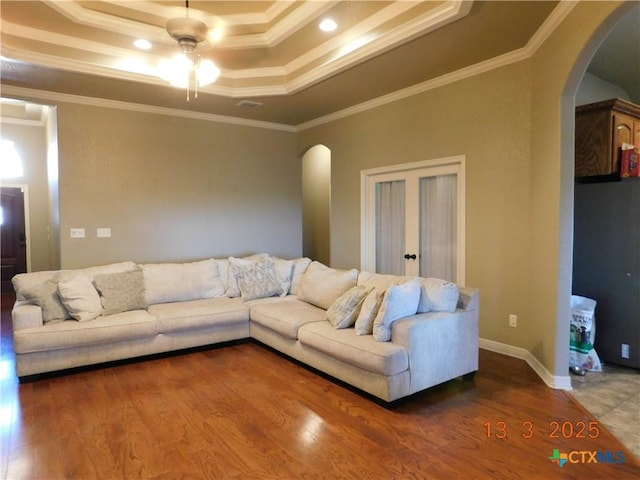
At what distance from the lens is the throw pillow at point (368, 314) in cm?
327

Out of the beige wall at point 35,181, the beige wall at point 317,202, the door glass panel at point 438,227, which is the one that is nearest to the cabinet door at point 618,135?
the door glass panel at point 438,227

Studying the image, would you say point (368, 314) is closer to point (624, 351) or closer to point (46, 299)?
point (624, 351)

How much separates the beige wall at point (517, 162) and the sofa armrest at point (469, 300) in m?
0.61

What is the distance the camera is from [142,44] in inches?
167

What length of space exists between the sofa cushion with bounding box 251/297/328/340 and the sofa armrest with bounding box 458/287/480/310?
4.01ft

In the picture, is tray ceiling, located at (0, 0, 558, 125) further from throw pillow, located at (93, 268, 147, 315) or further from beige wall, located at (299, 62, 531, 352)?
throw pillow, located at (93, 268, 147, 315)

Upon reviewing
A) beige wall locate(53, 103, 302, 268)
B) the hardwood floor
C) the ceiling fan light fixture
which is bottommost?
the hardwood floor

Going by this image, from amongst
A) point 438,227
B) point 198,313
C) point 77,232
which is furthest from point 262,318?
point 77,232

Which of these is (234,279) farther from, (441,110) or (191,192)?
(441,110)

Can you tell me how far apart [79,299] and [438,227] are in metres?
3.86

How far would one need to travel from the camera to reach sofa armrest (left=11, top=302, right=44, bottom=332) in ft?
11.6

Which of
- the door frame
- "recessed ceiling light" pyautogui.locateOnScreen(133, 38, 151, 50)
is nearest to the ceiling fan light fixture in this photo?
"recessed ceiling light" pyautogui.locateOnScreen(133, 38, 151, 50)

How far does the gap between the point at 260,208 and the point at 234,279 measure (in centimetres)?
182

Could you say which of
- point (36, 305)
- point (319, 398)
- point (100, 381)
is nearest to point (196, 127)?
point (36, 305)
